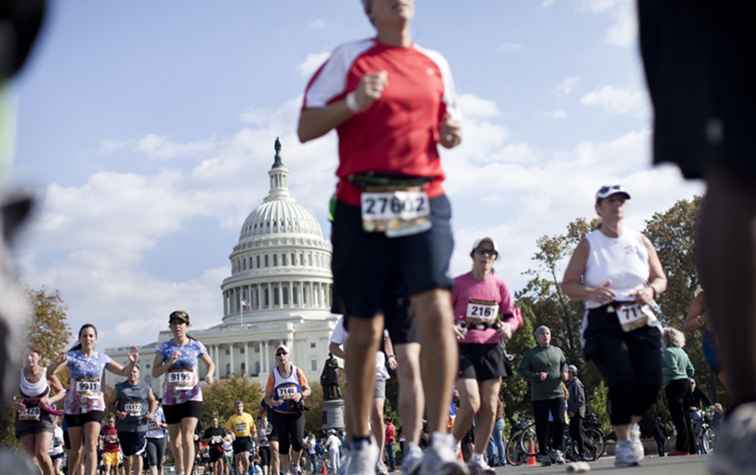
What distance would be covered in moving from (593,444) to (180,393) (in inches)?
352

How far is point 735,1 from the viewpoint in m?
2.58

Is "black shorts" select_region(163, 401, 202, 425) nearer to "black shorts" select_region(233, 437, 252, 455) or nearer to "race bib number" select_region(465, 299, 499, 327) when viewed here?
"race bib number" select_region(465, 299, 499, 327)

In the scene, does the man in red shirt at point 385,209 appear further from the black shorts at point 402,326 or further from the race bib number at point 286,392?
the race bib number at point 286,392

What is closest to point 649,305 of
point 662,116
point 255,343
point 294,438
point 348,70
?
point 348,70

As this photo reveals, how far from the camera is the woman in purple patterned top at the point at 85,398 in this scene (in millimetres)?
11734

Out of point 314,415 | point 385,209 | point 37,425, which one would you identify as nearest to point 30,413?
point 37,425

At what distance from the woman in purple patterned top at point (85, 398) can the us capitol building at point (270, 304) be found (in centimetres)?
11088

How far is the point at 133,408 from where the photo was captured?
15086mm

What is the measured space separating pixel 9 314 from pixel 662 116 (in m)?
1.71

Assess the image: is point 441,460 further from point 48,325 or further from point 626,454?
point 48,325

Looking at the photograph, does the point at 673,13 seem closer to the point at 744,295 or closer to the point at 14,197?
the point at 744,295

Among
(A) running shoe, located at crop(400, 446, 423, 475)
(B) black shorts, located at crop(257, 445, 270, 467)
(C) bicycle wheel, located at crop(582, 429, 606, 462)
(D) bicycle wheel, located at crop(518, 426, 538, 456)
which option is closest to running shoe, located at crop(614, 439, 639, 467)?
(A) running shoe, located at crop(400, 446, 423, 475)

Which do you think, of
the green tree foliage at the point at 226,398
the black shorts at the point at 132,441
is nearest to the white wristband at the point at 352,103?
the black shorts at the point at 132,441

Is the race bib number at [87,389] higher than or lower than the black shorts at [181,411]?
higher
